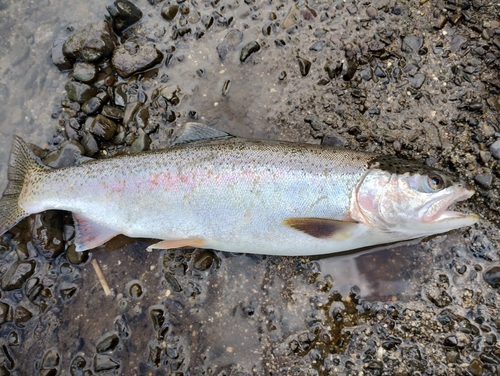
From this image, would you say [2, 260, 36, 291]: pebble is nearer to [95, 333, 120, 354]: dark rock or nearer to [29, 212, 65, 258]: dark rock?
[29, 212, 65, 258]: dark rock

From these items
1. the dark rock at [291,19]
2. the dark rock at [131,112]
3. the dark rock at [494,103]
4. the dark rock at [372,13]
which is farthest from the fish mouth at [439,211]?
the dark rock at [131,112]

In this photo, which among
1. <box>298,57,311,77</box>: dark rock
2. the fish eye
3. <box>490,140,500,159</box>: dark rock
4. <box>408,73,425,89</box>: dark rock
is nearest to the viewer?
the fish eye

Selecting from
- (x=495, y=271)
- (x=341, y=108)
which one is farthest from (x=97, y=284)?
(x=495, y=271)

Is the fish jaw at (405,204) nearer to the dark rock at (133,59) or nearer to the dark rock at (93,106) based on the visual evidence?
the dark rock at (133,59)

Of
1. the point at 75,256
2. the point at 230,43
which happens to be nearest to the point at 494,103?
the point at 230,43

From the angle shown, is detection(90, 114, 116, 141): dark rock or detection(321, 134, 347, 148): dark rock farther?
detection(90, 114, 116, 141): dark rock

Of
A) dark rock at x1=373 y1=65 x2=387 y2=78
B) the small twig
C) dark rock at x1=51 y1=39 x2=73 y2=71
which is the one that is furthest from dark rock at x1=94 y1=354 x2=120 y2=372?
dark rock at x1=373 y1=65 x2=387 y2=78

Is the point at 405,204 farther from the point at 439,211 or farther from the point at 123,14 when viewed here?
the point at 123,14
